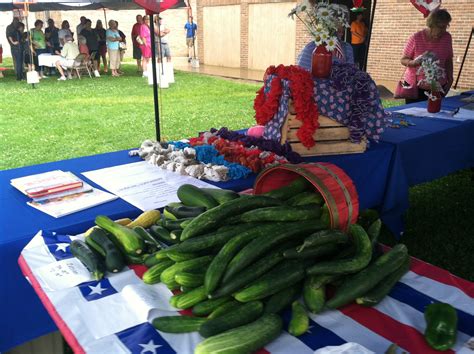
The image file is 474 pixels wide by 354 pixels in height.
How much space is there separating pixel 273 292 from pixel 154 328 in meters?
0.35

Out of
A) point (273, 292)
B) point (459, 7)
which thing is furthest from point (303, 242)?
point (459, 7)

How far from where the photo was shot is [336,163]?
298 centimetres

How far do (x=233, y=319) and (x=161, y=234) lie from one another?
1.85 ft

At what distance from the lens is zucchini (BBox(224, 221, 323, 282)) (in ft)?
4.27

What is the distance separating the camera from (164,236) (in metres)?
1.64

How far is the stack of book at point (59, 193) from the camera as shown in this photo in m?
2.09

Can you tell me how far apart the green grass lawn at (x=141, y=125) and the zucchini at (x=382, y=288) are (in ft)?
8.06

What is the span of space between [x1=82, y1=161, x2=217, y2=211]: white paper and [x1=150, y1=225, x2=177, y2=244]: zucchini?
41cm

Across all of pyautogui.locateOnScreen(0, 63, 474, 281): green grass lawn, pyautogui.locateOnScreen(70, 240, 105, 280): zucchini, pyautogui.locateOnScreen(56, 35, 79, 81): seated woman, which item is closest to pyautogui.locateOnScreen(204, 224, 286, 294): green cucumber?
pyautogui.locateOnScreen(70, 240, 105, 280): zucchini

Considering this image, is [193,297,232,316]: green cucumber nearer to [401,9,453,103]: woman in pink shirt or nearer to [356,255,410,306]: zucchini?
[356,255,410,306]: zucchini

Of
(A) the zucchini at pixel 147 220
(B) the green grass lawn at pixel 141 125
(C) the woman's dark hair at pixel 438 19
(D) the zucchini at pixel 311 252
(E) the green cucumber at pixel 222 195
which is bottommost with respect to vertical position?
(B) the green grass lawn at pixel 141 125

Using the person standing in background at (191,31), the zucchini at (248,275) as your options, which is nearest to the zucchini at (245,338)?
the zucchini at (248,275)

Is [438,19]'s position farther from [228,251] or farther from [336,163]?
[228,251]

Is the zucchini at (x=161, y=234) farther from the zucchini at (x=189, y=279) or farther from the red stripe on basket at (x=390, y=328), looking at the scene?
the red stripe on basket at (x=390, y=328)
